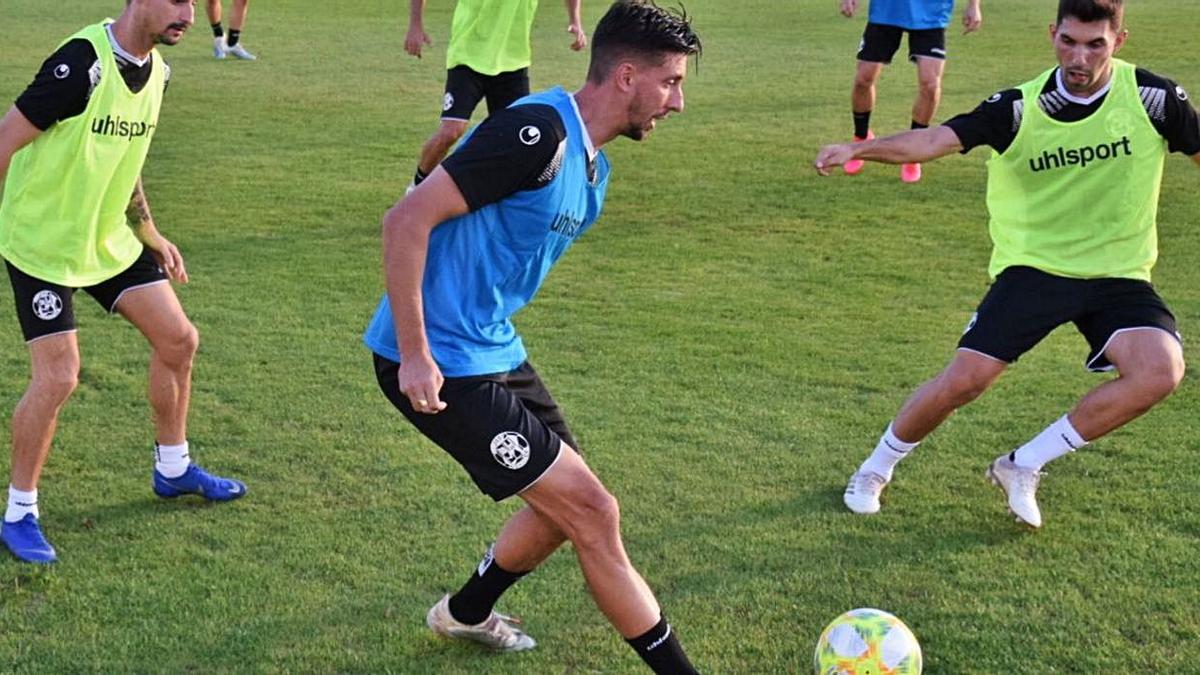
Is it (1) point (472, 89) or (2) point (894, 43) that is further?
(2) point (894, 43)

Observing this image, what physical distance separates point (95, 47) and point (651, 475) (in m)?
2.86

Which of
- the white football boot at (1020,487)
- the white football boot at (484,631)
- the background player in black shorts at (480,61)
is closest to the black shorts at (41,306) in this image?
the white football boot at (484,631)

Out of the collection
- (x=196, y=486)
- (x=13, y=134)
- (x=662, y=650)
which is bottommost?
(x=196, y=486)

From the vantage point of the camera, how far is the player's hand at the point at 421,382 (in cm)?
395

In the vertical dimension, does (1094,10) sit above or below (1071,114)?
above

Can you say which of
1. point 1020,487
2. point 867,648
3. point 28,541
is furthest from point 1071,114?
point 28,541

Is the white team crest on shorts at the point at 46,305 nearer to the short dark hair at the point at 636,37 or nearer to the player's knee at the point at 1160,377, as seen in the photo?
the short dark hair at the point at 636,37

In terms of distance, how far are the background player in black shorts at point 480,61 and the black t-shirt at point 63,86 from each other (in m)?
5.27

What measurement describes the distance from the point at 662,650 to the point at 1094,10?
2.96 m

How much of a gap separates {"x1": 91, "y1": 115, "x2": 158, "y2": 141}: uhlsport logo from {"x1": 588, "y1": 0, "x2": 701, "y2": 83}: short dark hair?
7.22ft

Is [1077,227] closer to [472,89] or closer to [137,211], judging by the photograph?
[137,211]

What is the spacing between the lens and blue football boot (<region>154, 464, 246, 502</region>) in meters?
5.93

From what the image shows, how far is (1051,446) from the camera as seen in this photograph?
18.8ft

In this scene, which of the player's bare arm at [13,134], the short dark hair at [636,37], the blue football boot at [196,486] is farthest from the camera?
the blue football boot at [196,486]
